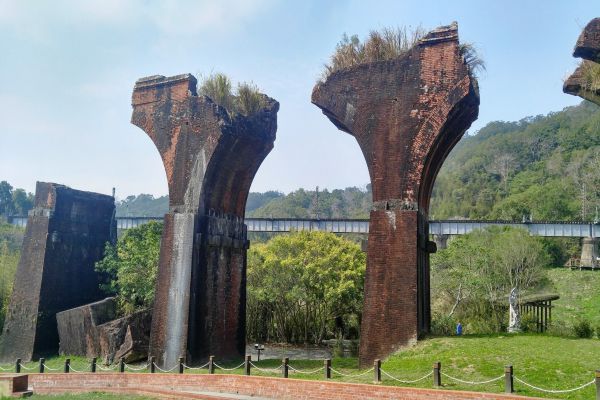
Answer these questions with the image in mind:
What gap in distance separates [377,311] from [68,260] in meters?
12.1

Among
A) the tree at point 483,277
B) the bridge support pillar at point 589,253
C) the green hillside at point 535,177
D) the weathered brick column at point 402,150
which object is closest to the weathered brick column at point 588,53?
the weathered brick column at point 402,150

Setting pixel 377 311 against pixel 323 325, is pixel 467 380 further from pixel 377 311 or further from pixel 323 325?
pixel 323 325

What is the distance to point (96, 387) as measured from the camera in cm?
1371

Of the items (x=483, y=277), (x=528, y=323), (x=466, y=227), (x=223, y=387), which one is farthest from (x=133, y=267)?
(x=466, y=227)

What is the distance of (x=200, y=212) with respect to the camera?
1480 cm

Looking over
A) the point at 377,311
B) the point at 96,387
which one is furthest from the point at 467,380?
the point at 96,387

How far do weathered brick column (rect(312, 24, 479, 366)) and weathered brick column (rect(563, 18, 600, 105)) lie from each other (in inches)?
124

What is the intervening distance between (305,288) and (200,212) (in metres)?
10.2

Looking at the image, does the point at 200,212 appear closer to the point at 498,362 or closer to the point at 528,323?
the point at 498,362

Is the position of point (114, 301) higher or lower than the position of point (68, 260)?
lower

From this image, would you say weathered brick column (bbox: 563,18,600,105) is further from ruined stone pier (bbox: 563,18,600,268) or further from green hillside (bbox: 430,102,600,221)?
green hillside (bbox: 430,102,600,221)

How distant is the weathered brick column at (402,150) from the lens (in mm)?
11758

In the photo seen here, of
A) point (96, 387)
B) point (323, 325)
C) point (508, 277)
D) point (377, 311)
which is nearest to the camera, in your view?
point (377, 311)

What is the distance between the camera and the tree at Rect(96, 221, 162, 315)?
63.6 ft
